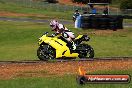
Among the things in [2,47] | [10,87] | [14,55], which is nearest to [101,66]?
[10,87]

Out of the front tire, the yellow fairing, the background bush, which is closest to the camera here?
the yellow fairing

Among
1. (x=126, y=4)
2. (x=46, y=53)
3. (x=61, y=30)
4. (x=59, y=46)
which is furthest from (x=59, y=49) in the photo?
(x=126, y=4)

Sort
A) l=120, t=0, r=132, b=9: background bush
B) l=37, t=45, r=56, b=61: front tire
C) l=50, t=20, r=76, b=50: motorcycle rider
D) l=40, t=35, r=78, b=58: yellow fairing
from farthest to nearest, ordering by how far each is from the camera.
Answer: l=120, t=0, r=132, b=9: background bush < l=37, t=45, r=56, b=61: front tire < l=40, t=35, r=78, b=58: yellow fairing < l=50, t=20, r=76, b=50: motorcycle rider

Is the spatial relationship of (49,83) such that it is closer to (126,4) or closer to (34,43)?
(34,43)

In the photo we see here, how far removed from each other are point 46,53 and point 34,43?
1322cm

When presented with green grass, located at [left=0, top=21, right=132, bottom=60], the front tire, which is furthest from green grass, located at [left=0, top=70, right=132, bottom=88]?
green grass, located at [left=0, top=21, right=132, bottom=60]

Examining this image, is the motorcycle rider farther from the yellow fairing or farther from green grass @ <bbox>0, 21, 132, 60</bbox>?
green grass @ <bbox>0, 21, 132, 60</bbox>

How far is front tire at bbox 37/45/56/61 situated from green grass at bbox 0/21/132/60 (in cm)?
397

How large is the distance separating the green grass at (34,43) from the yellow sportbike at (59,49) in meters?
4.03

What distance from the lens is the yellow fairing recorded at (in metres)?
20.3

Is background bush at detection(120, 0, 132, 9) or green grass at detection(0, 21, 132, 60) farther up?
background bush at detection(120, 0, 132, 9)

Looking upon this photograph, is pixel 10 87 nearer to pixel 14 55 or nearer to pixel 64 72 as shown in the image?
pixel 64 72

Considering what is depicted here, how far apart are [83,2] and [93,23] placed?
1782 inches

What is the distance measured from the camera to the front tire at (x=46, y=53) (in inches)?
809
